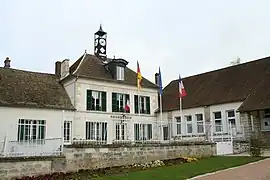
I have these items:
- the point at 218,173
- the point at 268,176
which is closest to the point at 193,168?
the point at 218,173

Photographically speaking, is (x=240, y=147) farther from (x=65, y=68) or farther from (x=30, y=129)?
(x=65, y=68)

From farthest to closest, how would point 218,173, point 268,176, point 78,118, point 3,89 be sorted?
1. point 78,118
2. point 3,89
3. point 218,173
4. point 268,176

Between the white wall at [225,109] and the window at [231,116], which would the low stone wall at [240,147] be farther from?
the window at [231,116]

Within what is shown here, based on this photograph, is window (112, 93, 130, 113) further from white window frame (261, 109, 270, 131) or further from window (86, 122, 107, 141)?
white window frame (261, 109, 270, 131)

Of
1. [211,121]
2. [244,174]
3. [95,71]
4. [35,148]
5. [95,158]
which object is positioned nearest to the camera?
[244,174]

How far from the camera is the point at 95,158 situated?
12.9 meters

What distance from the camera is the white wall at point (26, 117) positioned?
18.4 m

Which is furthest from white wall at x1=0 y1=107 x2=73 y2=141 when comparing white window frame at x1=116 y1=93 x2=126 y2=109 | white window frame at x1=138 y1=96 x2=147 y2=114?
white window frame at x1=138 y1=96 x2=147 y2=114

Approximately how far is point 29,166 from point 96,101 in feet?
39.7

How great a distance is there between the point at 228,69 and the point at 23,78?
16.8 m

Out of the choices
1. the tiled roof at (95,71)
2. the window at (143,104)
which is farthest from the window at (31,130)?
the window at (143,104)

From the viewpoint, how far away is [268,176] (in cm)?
920

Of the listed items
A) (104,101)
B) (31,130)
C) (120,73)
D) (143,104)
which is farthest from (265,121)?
(31,130)

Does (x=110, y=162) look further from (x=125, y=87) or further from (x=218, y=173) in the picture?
(x=125, y=87)
